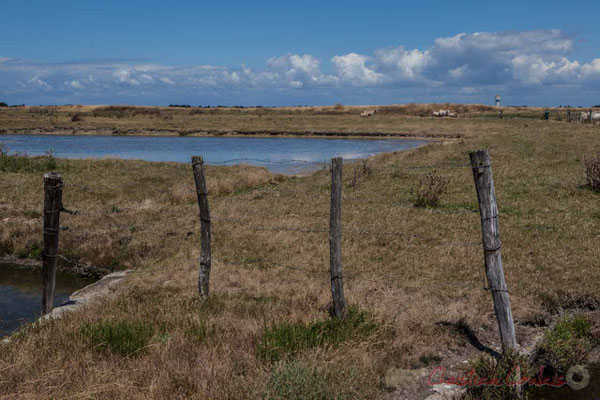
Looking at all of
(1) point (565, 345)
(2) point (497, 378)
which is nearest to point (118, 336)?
(2) point (497, 378)

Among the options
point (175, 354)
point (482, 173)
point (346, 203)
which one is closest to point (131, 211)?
point (346, 203)

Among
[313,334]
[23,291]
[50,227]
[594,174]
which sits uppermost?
[594,174]

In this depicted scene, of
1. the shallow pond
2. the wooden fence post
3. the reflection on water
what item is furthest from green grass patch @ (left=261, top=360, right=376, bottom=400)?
the shallow pond

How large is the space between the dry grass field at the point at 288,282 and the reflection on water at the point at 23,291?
0.75 m

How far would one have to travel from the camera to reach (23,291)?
11922 mm

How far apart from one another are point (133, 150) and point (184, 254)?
3770cm

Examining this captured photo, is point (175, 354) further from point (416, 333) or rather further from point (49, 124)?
point (49, 124)

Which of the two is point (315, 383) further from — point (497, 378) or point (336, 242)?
point (336, 242)

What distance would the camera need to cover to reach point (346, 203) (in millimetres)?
17938

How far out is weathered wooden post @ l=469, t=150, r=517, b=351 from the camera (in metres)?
6.82

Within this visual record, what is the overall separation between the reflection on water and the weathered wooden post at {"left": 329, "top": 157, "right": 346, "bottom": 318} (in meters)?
5.76

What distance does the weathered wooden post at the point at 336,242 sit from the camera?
7.59m

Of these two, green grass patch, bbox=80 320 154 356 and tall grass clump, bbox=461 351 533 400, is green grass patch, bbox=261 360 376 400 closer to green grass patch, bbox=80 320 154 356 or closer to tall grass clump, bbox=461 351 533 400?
tall grass clump, bbox=461 351 533 400

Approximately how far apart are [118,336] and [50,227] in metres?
3.03
